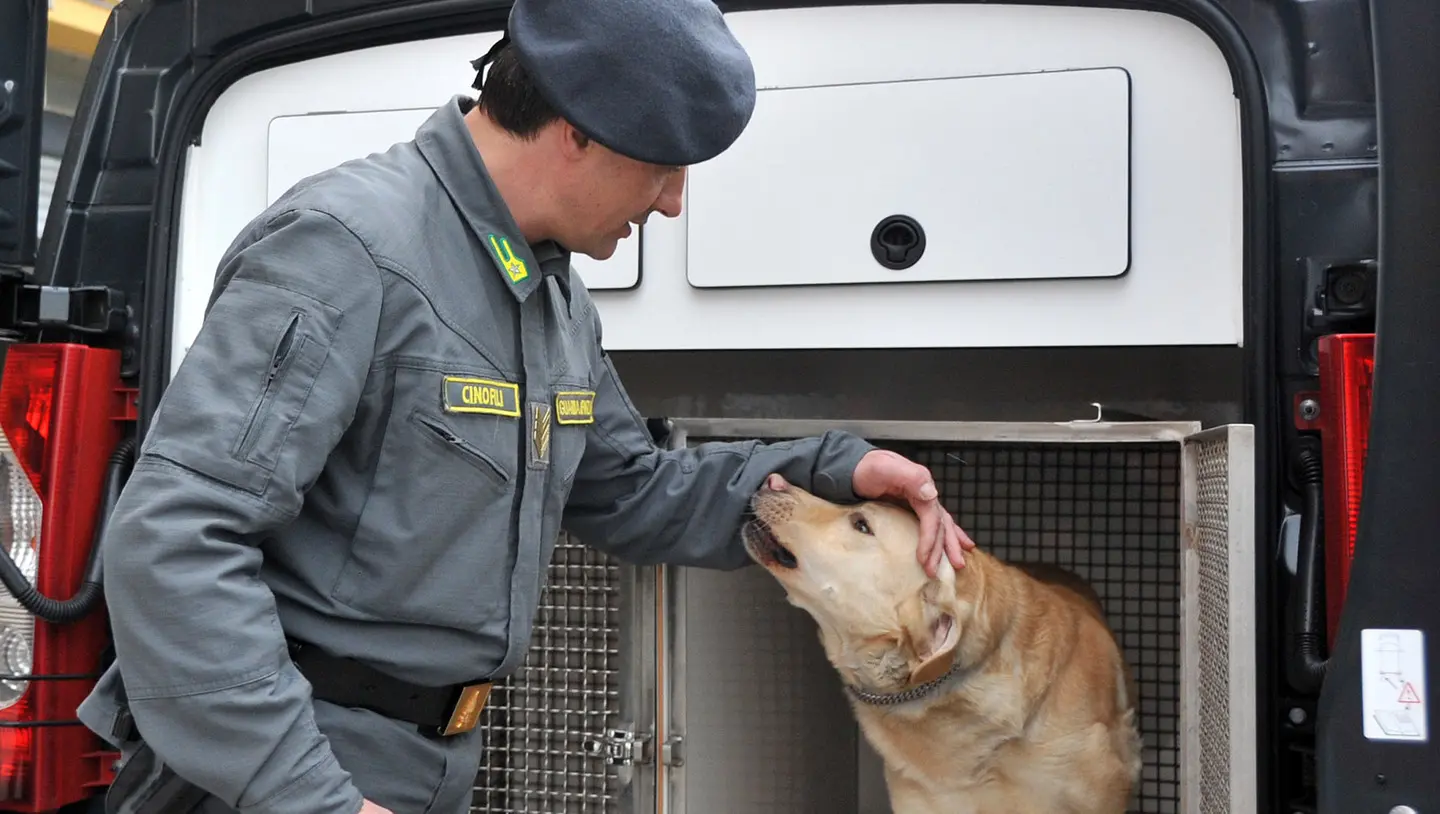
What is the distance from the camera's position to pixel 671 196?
165 centimetres

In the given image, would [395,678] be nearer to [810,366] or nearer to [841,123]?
[841,123]

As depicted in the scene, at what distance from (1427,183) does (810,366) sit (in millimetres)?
1501

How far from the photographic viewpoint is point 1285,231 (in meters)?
1.66

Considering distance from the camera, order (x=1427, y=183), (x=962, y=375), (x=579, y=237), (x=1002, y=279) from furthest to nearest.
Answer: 1. (x=962, y=375)
2. (x=1002, y=279)
3. (x=579, y=237)
4. (x=1427, y=183)

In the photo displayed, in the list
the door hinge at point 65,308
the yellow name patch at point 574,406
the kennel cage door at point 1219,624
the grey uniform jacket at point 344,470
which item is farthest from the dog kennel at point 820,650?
the door hinge at point 65,308

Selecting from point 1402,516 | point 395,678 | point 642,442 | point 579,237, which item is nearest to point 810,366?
point 642,442

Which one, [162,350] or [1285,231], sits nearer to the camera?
[1285,231]

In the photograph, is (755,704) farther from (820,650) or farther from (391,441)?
(391,441)

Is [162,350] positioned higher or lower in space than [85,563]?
higher

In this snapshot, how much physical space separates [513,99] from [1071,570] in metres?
1.98

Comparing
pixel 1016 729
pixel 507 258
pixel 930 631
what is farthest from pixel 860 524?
pixel 507 258

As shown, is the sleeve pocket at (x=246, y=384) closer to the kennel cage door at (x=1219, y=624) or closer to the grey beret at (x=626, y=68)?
the grey beret at (x=626, y=68)

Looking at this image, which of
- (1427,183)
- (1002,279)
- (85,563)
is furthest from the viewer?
(85,563)

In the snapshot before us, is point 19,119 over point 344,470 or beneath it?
over
